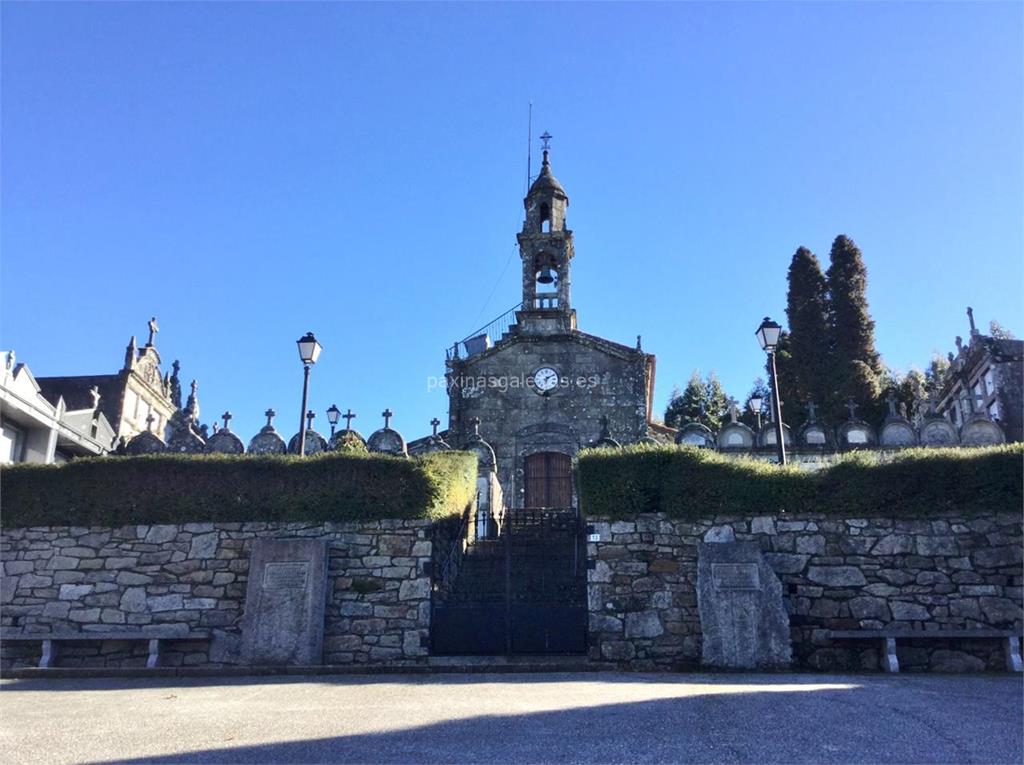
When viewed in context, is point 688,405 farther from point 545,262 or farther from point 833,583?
point 833,583

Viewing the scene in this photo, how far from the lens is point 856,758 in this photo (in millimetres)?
4918

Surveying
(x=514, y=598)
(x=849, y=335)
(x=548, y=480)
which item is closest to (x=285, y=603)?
(x=514, y=598)

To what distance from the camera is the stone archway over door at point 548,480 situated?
23.6 meters

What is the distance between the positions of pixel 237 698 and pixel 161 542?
3.89 meters

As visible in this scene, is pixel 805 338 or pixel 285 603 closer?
pixel 285 603

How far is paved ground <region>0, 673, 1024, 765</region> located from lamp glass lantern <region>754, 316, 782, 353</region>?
5751 millimetres

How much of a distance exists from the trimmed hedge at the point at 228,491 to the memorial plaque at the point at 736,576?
12.6ft

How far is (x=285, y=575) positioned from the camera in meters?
9.86

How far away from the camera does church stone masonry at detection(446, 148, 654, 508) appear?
950 inches

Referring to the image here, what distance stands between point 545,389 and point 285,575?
52.3 ft

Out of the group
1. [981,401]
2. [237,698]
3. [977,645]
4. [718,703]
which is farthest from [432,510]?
[981,401]

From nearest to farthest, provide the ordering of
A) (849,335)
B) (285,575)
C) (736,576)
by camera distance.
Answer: (736,576), (285,575), (849,335)

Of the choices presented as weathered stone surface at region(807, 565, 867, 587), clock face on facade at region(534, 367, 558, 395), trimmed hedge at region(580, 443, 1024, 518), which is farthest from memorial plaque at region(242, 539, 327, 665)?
clock face on facade at region(534, 367, 558, 395)

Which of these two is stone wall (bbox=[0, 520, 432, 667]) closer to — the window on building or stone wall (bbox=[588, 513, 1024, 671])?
stone wall (bbox=[588, 513, 1024, 671])
